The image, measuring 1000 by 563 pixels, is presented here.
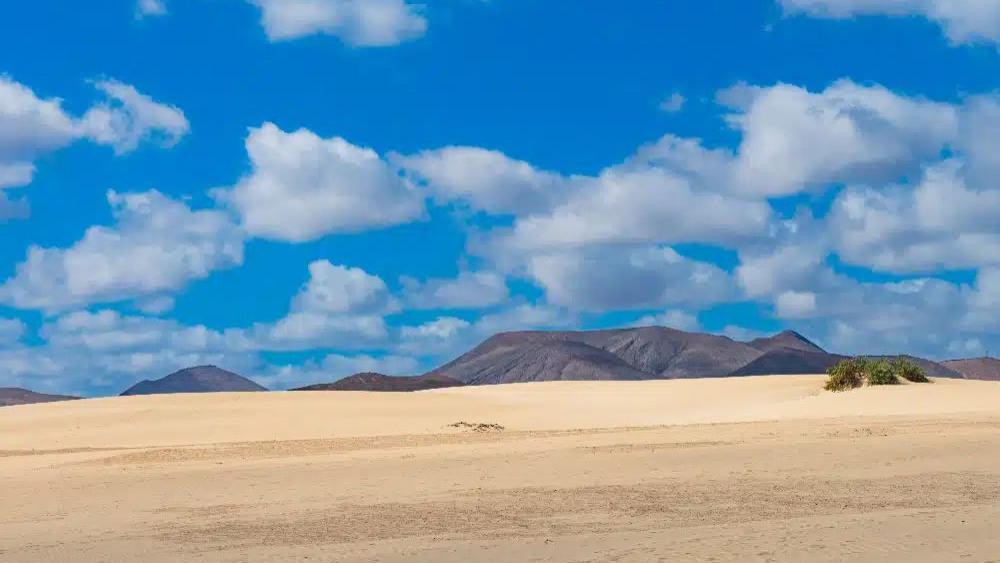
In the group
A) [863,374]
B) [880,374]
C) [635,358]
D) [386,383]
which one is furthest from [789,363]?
[880,374]

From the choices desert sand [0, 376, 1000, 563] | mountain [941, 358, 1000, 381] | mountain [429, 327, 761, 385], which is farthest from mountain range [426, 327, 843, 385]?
desert sand [0, 376, 1000, 563]

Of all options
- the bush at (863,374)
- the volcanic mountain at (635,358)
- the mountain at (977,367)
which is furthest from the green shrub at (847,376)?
the mountain at (977,367)

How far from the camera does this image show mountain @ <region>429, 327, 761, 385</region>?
148250 millimetres

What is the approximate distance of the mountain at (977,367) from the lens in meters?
148

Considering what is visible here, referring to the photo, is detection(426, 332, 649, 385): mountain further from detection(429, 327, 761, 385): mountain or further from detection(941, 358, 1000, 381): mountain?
detection(941, 358, 1000, 381): mountain

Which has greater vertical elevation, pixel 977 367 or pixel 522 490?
pixel 977 367

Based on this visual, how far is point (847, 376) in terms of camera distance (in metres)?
42.0

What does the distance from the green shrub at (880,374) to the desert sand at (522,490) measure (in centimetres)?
431

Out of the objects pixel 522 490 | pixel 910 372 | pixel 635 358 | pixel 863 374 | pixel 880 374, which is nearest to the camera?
pixel 522 490

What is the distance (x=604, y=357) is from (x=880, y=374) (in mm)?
109641

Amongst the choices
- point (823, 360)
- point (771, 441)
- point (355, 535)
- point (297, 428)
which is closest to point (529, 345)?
point (823, 360)

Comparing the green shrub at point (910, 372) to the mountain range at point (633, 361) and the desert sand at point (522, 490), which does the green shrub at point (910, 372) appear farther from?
the mountain range at point (633, 361)

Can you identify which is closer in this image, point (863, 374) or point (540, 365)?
point (863, 374)

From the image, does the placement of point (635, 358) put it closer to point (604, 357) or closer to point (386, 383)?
point (604, 357)
